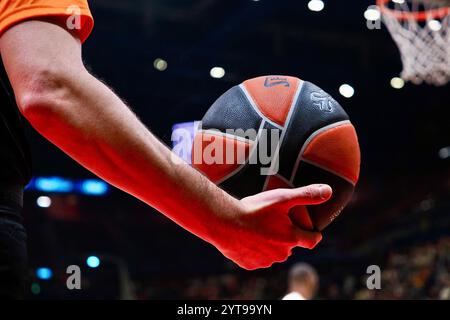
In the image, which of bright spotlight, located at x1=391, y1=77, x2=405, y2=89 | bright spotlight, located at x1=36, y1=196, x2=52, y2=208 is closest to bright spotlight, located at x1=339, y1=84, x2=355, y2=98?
bright spotlight, located at x1=391, y1=77, x2=405, y2=89

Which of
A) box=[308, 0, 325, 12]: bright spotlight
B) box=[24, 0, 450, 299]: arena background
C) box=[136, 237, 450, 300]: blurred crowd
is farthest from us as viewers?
box=[136, 237, 450, 300]: blurred crowd

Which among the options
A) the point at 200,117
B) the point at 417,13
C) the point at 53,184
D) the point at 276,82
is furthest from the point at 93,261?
the point at 276,82

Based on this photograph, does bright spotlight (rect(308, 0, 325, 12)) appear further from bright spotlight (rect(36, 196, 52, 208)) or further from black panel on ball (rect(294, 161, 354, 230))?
black panel on ball (rect(294, 161, 354, 230))

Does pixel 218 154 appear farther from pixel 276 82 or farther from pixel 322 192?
pixel 322 192

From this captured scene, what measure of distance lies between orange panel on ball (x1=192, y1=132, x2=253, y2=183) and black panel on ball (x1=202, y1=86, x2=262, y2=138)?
4 cm

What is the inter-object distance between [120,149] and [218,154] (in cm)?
68

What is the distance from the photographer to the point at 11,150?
1.19 metres

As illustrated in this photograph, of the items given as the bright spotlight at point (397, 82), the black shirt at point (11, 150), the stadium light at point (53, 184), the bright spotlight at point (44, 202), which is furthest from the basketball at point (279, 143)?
the bright spotlight at point (44, 202)

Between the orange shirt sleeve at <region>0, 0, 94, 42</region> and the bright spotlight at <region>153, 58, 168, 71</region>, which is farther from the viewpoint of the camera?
the bright spotlight at <region>153, 58, 168, 71</region>

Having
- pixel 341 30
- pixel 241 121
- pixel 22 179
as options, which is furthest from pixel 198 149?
pixel 341 30

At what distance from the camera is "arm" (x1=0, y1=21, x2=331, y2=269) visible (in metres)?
1.07

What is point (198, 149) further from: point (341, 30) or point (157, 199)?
point (341, 30)

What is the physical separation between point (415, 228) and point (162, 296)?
183 inches

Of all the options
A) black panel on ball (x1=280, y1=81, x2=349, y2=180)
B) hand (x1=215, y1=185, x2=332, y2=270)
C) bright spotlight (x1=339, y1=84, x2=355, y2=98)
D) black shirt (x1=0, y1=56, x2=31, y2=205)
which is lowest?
hand (x1=215, y1=185, x2=332, y2=270)
